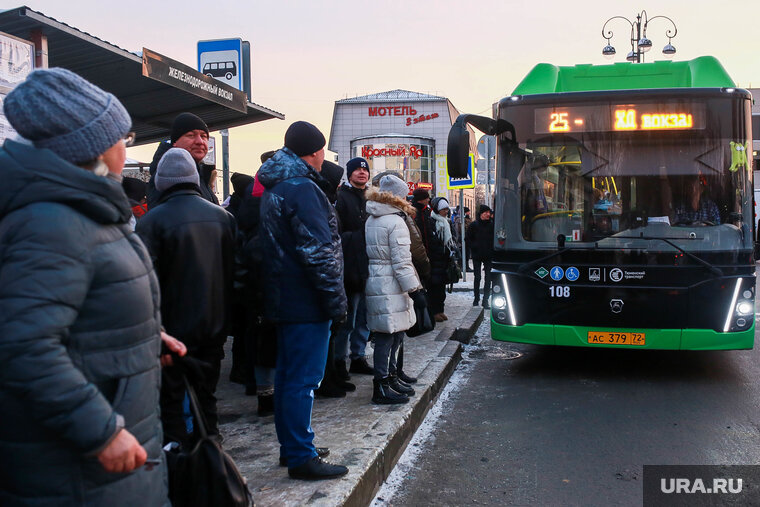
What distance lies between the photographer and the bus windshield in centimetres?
649

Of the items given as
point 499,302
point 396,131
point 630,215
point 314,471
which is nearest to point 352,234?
point 499,302

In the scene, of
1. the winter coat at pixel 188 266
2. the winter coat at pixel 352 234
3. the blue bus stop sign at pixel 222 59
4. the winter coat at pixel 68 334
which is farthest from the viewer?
the blue bus stop sign at pixel 222 59

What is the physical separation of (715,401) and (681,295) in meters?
0.98

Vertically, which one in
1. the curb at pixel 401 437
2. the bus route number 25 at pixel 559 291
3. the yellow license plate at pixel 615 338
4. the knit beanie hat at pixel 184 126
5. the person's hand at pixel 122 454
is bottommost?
the curb at pixel 401 437

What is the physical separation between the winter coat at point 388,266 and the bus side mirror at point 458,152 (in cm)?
112

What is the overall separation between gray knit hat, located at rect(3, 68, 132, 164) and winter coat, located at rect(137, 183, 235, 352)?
5.48ft

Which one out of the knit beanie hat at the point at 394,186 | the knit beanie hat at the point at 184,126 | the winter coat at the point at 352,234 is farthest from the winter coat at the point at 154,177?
the knit beanie hat at the point at 394,186

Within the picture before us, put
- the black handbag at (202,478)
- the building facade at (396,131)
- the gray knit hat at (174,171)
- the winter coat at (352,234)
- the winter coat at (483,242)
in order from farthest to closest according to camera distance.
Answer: the building facade at (396,131) < the winter coat at (483,242) < the winter coat at (352,234) < the gray knit hat at (174,171) < the black handbag at (202,478)

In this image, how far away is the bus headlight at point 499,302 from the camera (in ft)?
23.2

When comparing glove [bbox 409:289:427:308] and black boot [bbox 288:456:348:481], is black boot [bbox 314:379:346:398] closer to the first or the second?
glove [bbox 409:289:427:308]

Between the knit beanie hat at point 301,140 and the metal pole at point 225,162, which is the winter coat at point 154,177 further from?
the metal pole at point 225,162

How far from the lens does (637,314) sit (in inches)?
257

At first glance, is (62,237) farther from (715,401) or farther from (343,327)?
(715,401)

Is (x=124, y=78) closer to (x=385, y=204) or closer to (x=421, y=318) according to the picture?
(x=385, y=204)
